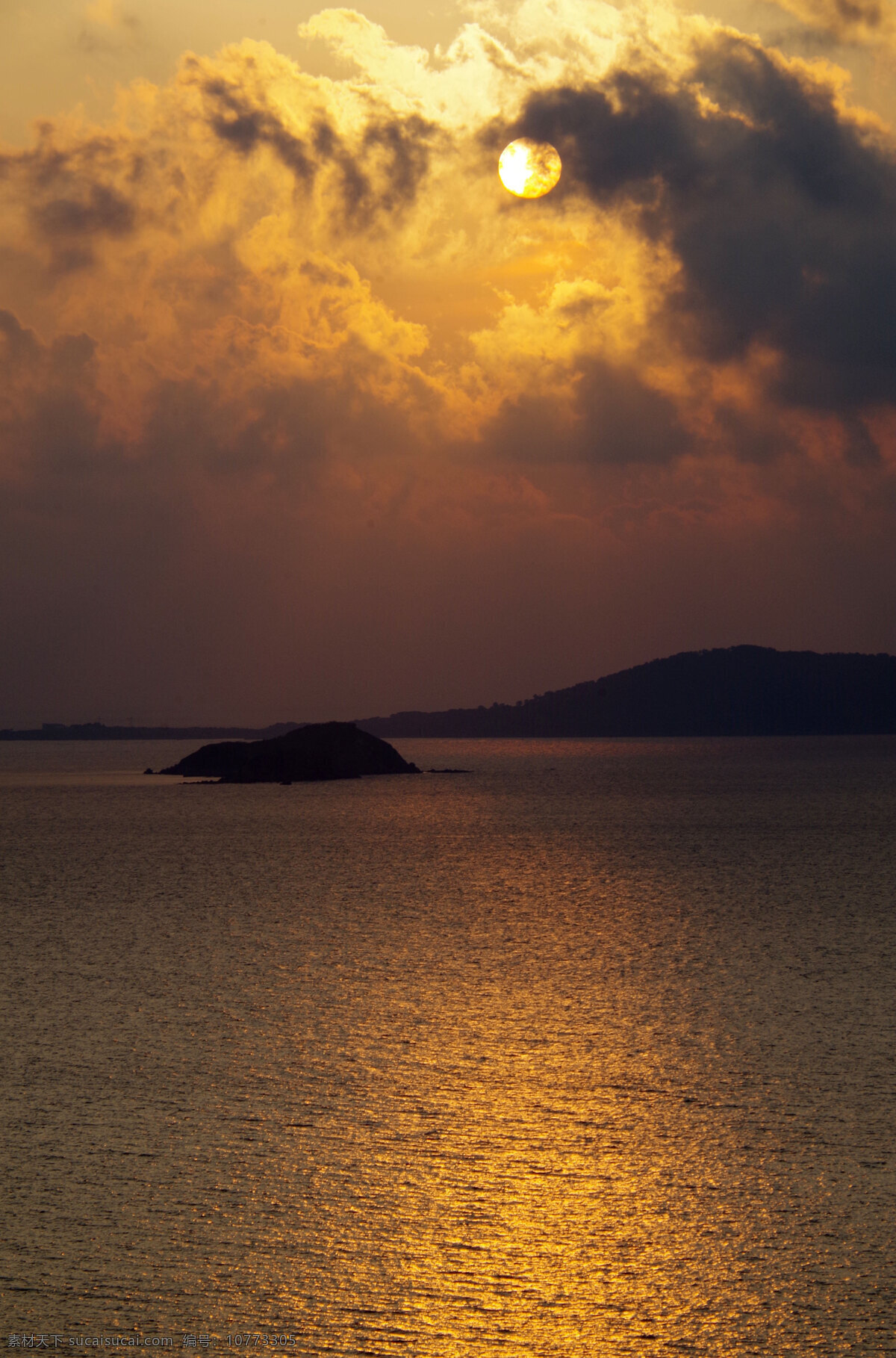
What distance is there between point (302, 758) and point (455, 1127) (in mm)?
107165

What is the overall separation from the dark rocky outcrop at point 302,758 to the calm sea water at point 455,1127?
8782cm

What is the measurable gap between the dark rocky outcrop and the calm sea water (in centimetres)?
8782

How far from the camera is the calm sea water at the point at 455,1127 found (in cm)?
566

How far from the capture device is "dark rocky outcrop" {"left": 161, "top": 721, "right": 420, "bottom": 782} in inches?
4368

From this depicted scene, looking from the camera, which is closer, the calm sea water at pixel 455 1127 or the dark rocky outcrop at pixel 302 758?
the calm sea water at pixel 455 1127

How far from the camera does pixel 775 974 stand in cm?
1572

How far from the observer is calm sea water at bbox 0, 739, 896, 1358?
5660 millimetres

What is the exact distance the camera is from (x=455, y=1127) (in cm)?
842

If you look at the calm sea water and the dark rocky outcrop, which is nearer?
the calm sea water

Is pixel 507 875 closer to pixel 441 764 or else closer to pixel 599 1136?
pixel 599 1136

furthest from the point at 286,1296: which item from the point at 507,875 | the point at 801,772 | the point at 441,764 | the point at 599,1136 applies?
the point at 441,764

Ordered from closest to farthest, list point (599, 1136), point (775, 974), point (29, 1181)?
point (29, 1181)
point (599, 1136)
point (775, 974)

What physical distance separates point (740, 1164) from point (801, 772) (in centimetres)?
13408

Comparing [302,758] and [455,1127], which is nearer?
[455,1127]
